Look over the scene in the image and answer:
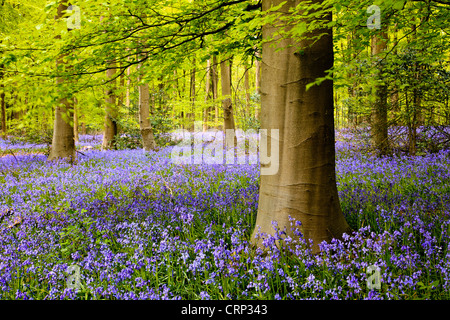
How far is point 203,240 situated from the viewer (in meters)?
2.83

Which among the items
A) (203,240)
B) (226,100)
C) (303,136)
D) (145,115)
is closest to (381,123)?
(226,100)

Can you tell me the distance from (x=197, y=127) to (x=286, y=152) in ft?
98.6

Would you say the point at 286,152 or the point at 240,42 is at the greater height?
the point at 240,42

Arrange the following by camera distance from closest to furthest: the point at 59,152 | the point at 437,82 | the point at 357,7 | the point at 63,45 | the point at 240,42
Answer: the point at 357,7 < the point at 63,45 < the point at 240,42 < the point at 437,82 < the point at 59,152

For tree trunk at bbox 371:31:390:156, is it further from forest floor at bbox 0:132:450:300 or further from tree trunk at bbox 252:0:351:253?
tree trunk at bbox 252:0:351:253

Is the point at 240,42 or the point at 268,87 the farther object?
the point at 240,42

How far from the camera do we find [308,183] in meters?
2.70

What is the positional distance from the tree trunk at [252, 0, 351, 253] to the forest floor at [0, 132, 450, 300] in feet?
0.73

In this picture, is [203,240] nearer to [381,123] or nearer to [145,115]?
[381,123]

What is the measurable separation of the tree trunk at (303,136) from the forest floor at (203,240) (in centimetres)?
22

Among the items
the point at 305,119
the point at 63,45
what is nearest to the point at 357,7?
the point at 305,119

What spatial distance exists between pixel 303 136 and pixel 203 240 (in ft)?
4.89

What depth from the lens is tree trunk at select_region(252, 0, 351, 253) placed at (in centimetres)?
267

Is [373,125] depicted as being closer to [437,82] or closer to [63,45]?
[437,82]
